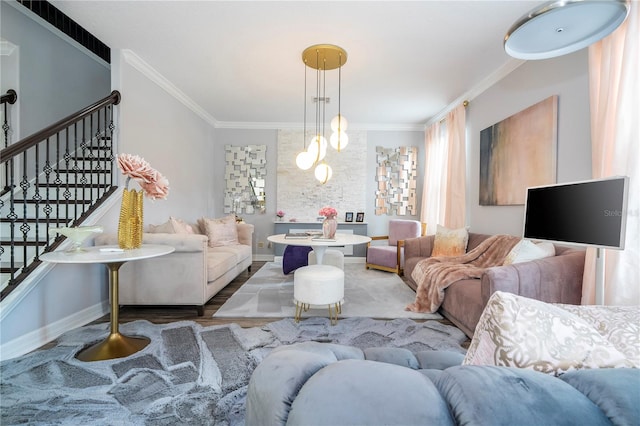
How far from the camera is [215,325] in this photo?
2426 mm

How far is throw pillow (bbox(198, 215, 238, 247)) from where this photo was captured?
4.09m

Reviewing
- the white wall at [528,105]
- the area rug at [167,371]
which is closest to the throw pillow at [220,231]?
the area rug at [167,371]

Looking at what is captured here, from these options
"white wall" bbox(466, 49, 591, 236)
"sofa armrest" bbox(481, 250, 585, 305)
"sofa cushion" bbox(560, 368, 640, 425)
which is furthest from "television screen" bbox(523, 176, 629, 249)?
"sofa cushion" bbox(560, 368, 640, 425)

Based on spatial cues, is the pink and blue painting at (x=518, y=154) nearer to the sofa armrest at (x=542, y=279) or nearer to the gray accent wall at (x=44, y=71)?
the sofa armrest at (x=542, y=279)

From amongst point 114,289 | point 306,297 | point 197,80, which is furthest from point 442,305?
point 197,80

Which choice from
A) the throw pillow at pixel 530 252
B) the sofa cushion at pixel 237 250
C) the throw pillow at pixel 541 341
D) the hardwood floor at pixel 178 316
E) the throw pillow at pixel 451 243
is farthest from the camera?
the sofa cushion at pixel 237 250

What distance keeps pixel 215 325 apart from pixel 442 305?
2.13 meters

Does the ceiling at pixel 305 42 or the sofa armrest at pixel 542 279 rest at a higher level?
the ceiling at pixel 305 42

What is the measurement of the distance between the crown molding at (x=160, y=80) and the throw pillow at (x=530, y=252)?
4319 mm

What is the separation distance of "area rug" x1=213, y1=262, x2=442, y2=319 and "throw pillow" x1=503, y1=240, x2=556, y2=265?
2.85 feet

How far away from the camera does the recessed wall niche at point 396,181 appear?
5.54 m

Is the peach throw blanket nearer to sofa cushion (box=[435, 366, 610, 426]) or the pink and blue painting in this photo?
the pink and blue painting

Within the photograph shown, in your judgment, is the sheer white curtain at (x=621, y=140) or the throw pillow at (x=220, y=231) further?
the throw pillow at (x=220, y=231)

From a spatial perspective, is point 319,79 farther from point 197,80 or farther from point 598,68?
point 598,68
